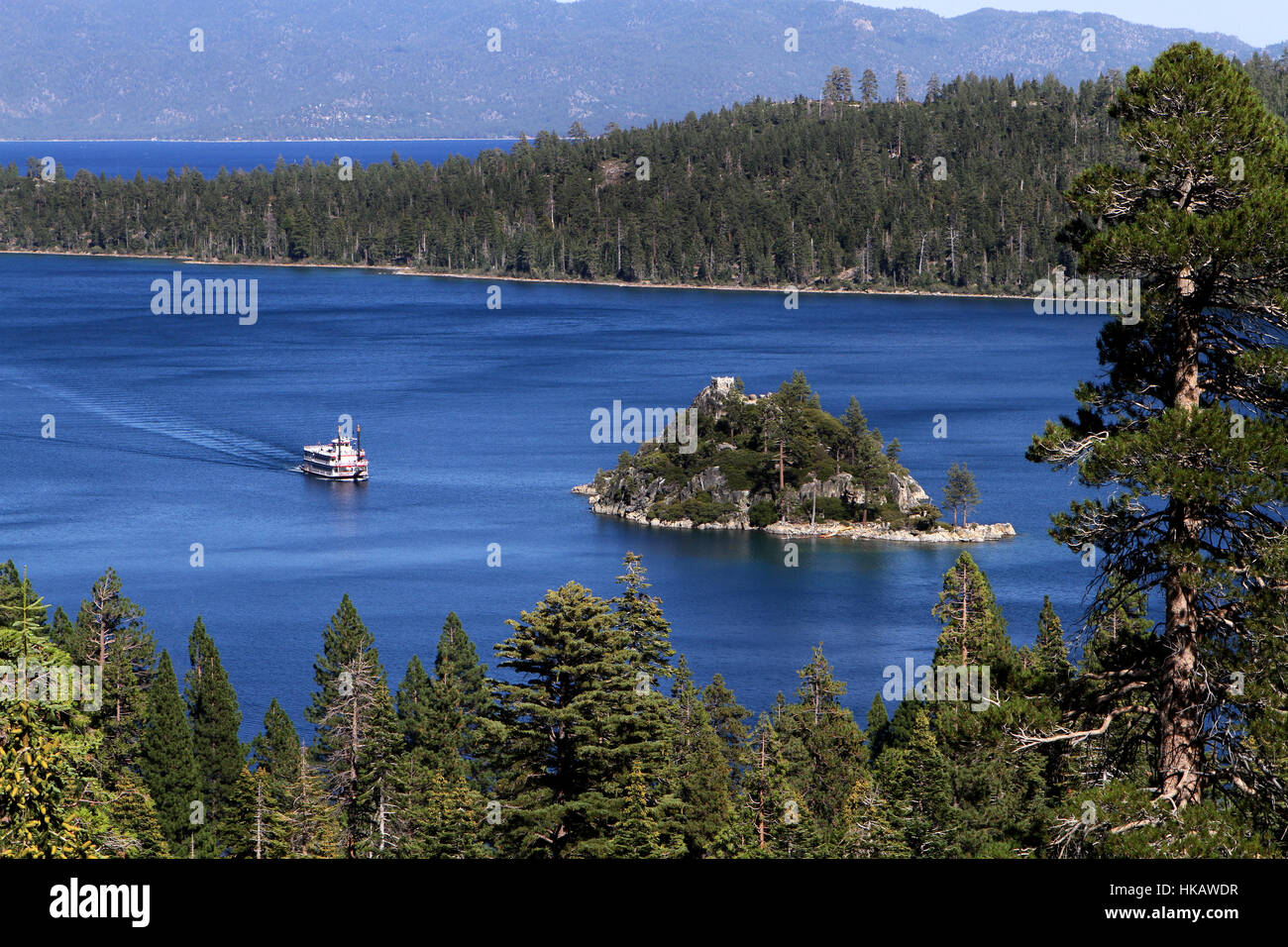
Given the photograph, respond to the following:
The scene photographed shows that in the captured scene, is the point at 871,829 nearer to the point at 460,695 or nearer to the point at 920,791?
the point at 920,791

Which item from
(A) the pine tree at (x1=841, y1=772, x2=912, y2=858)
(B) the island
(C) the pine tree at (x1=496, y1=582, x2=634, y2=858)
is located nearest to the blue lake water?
(B) the island

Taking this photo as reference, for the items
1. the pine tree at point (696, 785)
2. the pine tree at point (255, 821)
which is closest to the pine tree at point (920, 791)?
the pine tree at point (696, 785)

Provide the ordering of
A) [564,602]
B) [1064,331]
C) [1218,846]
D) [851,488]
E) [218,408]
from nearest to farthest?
[1218,846]
[564,602]
[851,488]
[218,408]
[1064,331]

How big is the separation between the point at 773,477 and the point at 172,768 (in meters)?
→ 55.0

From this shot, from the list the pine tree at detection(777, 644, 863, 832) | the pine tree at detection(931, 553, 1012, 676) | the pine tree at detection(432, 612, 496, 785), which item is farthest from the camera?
the pine tree at detection(931, 553, 1012, 676)

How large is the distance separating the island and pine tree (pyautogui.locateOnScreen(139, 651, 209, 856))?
51812mm

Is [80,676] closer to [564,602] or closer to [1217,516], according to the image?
[564,602]

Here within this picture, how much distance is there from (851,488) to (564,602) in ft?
213

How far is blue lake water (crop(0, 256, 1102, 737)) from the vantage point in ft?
229

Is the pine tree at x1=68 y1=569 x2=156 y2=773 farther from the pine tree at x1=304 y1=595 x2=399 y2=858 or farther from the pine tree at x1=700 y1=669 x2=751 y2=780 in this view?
the pine tree at x1=700 y1=669 x2=751 y2=780

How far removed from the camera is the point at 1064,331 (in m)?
178

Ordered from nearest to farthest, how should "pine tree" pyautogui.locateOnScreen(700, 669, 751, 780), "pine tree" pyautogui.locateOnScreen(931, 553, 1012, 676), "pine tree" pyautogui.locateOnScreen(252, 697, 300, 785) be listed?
"pine tree" pyautogui.locateOnScreen(700, 669, 751, 780), "pine tree" pyautogui.locateOnScreen(252, 697, 300, 785), "pine tree" pyautogui.locateOnScreen(931, 553, 1012, 676)
